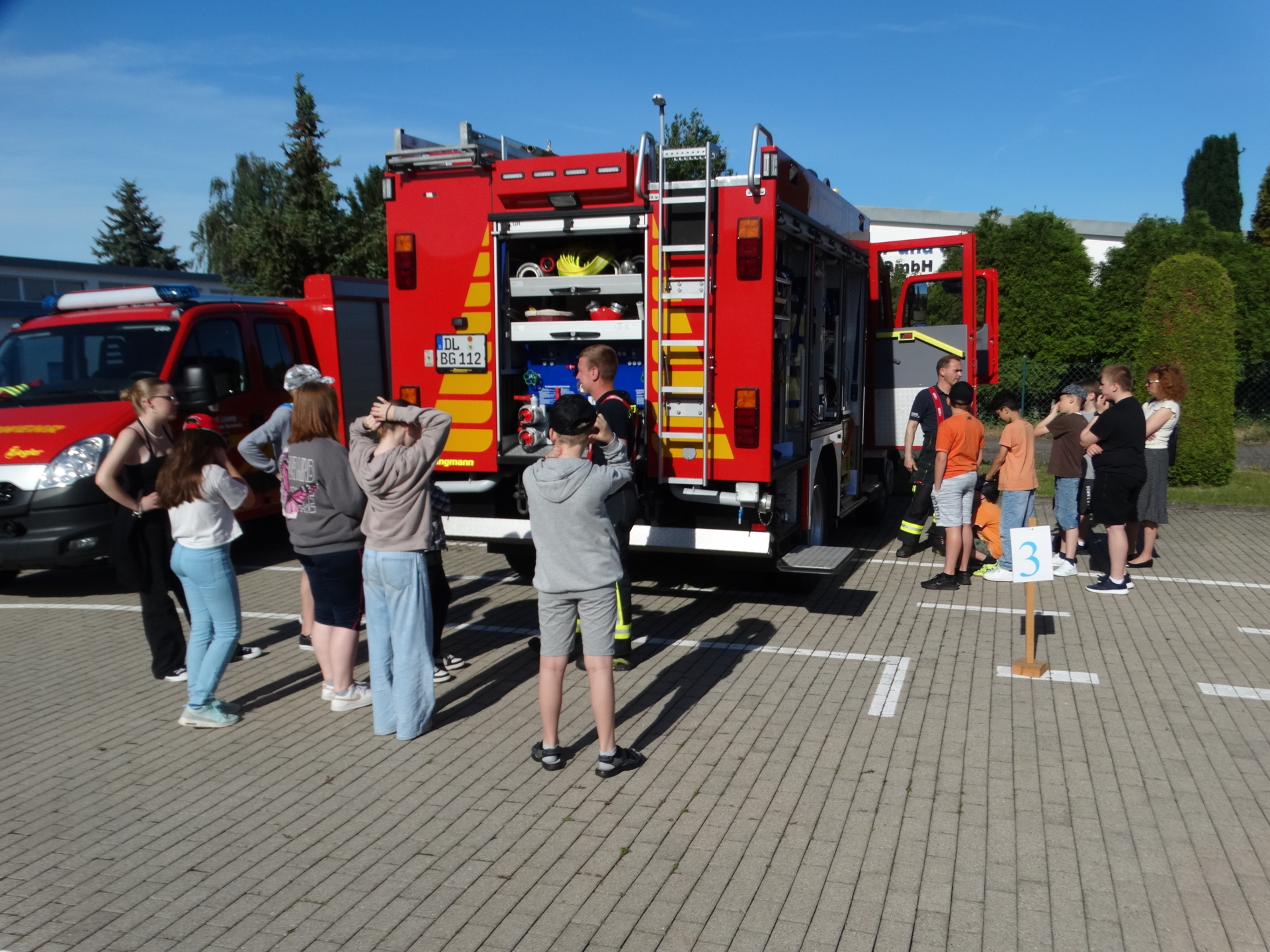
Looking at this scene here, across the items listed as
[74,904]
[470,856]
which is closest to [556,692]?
[470,856]

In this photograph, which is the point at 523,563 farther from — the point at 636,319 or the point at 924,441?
the point at 924,441

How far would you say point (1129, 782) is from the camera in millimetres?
4523

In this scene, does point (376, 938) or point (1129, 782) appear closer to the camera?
point (376, 938)

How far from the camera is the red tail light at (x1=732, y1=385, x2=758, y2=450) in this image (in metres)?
6.62

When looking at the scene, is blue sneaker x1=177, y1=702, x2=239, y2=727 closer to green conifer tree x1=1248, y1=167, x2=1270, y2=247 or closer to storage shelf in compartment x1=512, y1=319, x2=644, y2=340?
storage shelf in compartment x1=512, y1=319, x2=644, y2=340

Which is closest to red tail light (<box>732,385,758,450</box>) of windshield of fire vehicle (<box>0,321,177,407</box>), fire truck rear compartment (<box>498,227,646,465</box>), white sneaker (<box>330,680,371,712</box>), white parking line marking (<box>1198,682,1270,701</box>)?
fire truck rear compartment (<box>498,227,646,465</box>)

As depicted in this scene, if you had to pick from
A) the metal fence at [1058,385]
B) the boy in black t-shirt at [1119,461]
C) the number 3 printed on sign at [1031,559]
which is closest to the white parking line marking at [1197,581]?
the boy in black t-shirt at [1119,461]

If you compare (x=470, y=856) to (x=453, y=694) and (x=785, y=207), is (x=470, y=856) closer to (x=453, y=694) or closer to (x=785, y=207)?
(x=453, y=694)

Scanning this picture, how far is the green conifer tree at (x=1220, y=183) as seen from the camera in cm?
4459

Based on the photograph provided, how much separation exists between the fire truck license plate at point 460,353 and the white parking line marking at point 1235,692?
200 inches

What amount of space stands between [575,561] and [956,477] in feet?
15.7

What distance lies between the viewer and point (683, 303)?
6.73 meters

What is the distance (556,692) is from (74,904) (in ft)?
6.52

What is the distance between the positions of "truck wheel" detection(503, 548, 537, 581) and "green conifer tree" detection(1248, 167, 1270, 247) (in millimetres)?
35072
